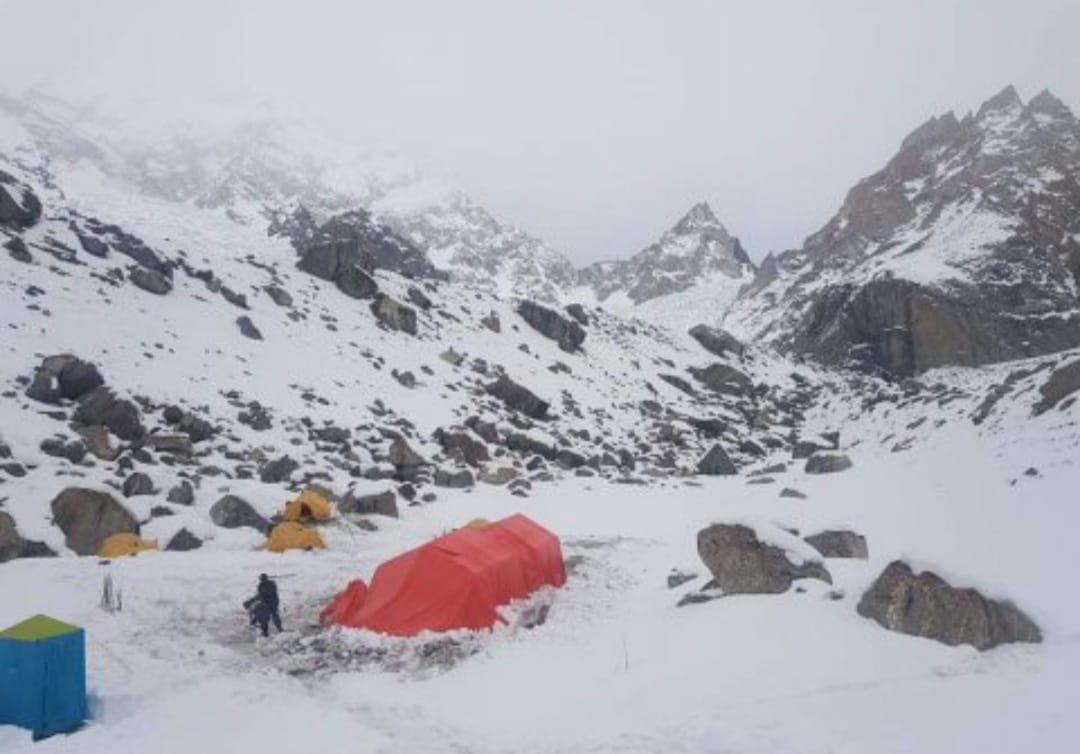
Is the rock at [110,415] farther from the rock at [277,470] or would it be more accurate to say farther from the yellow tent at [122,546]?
the yellow tent at [122,546]

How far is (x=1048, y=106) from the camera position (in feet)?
408

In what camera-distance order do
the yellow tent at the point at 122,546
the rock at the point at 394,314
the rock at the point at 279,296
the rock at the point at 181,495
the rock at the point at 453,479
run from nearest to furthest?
the yellow tent at the point at 122,546 < the rock at the point at 181,495 < the rock at the point at 453,479 < the rock at the point at 279,296 < the rock at the point at 394,314

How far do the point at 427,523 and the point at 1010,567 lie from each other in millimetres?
19712

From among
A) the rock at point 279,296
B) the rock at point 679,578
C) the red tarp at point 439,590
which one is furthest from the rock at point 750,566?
the rock at point 279,296

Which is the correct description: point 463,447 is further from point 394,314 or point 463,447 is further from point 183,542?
point 394,314

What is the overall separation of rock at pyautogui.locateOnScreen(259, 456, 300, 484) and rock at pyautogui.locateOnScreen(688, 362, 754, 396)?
159 feet

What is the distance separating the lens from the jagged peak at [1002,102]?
432ft

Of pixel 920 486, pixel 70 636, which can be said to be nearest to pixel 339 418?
pixel 920 486

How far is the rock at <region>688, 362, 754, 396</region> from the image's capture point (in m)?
75.7

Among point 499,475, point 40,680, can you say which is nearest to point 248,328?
point 499,475

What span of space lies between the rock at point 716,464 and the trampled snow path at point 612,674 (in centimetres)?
2278

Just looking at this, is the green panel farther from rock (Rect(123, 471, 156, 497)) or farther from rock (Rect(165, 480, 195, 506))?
rock (Rect(123, 471, 156, 497))

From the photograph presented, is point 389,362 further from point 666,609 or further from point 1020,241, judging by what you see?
point 1020,241

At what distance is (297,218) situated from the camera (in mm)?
124812
